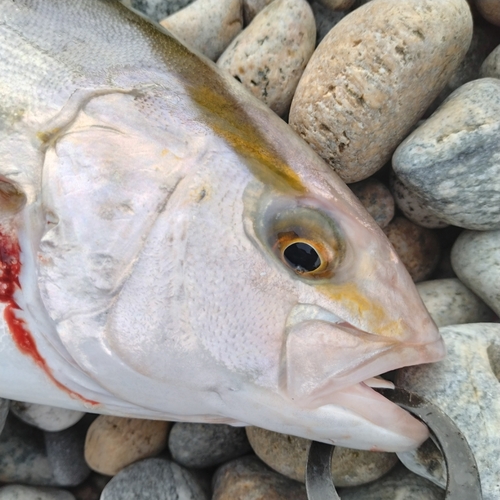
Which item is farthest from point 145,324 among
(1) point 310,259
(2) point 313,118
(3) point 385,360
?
(2) point 313,118

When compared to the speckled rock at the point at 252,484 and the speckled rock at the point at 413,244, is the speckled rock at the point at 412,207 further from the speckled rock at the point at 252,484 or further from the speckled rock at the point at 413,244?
the speckled rock at the point at 252,484

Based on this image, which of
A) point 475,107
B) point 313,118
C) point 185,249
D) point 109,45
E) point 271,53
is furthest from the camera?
point 271,53

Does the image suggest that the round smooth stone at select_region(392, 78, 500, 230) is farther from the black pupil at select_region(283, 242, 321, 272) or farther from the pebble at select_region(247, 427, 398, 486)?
the pebble at select_region(247, 427, 398, 486)

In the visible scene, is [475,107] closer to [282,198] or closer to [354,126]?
[354,126]

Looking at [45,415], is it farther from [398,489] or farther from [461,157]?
[461,157]

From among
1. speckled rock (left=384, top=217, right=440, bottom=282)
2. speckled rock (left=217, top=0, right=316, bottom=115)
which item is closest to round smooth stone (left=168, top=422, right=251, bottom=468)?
speckled rock (left=384, top=217, right=440, bottom=282)

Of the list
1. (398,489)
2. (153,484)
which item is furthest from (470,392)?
(153,484)
